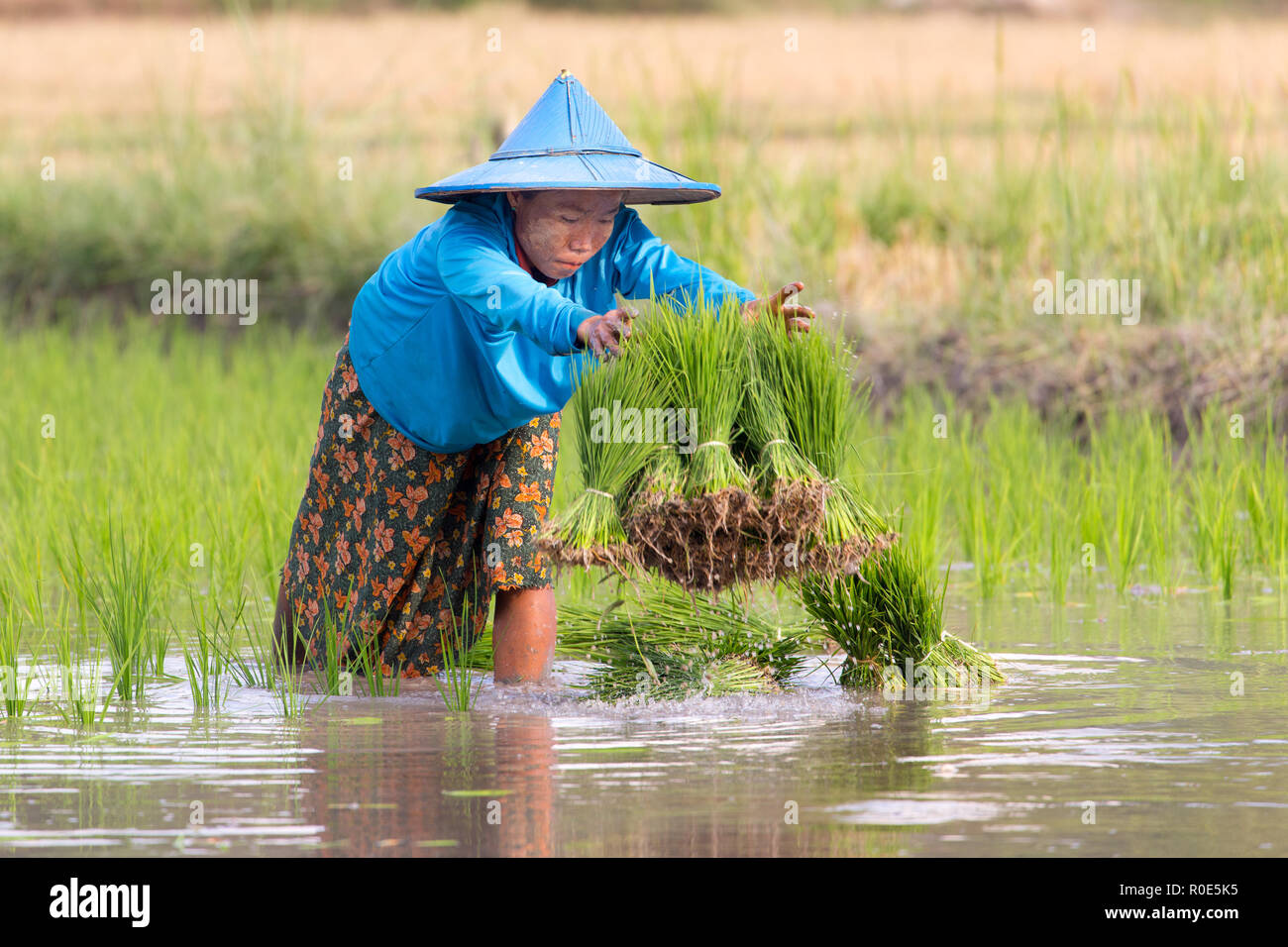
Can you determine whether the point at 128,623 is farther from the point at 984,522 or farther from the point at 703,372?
the point at 984,522

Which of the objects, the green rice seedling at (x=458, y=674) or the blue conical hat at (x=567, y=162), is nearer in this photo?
the blue conical hat at (x=567, y=162)

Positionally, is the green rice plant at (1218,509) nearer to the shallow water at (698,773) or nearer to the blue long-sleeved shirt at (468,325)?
the shallow water at (698,773)

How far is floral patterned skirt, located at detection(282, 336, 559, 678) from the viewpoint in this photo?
455 cm

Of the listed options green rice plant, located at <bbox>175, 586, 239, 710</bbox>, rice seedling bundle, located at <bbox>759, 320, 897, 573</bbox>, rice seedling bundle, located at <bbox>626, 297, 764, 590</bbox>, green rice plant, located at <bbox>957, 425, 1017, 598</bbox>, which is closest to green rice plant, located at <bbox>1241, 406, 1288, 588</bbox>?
green rice plant, located at <bbox>957, 425, 1017, 598</bbox>

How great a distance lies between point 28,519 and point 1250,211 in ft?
17.7

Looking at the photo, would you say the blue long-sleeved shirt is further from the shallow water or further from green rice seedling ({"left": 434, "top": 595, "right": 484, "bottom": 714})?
the shallow water

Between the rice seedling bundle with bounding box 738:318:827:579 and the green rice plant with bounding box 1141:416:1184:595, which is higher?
the rice seedling bundle with bounding box 738:318:827:579

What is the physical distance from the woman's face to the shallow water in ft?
3.33

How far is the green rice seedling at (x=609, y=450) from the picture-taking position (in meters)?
3.99

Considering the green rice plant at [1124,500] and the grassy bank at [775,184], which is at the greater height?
the grassy bank at [775,184]

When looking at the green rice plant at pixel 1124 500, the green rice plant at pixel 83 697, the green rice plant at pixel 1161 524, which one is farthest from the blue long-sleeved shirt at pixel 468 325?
the green rice plant at pixel 1161 524

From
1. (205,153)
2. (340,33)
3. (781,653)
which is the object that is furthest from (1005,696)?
(340,33)

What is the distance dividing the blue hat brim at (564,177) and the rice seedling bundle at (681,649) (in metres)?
0.97

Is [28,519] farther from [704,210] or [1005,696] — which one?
[704,210]
